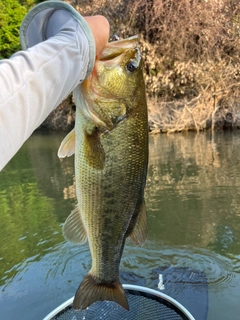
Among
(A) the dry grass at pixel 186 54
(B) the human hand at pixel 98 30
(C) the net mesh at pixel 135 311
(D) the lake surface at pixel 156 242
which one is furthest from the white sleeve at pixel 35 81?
(A) the dry grass at pixel 186 54

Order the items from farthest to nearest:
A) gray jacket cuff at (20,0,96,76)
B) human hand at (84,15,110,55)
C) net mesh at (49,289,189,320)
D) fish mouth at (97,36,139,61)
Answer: net mesh at (49,289,189,320) → fish mouth at (97,36,139,61) → human hand at (84,15,110,55) → gray jacket cuff at (20,0,96,76)

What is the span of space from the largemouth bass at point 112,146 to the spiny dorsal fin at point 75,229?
0.04 meters

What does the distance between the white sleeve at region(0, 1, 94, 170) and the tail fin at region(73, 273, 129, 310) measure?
3.44 ft

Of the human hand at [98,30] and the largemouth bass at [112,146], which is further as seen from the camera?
the largemouth bass at [112,146]

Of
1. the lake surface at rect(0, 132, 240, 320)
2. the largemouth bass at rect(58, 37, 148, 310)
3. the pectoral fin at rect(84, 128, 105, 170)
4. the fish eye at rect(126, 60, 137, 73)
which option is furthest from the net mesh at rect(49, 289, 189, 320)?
the fish eye at rect(126, 60, 137, 73)

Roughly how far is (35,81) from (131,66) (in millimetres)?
645

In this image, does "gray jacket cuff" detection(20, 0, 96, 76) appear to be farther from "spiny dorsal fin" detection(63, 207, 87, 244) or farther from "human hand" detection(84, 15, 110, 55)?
"spiny dorsal fin" detection(63, 207, 87, 244)

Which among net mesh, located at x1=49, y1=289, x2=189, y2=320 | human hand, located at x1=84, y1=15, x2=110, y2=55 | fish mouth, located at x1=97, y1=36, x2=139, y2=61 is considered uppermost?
human hand, located at x1=84, y1=15, x2=110, y2=55

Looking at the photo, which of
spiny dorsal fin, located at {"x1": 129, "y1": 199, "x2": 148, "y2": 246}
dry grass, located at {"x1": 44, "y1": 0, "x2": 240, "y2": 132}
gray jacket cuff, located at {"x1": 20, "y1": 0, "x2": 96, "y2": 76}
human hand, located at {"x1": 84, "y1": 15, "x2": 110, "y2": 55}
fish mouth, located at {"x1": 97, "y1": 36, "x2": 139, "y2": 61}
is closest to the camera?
gray jacket cuff, located at {"x1": 20, "y1": 0, "x2": 96, "y2": 76}

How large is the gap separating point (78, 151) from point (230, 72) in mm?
14510

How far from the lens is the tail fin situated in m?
1.78

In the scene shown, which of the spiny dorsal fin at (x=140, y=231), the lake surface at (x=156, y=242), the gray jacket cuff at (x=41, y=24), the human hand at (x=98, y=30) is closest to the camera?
the gray jacket cuff at (x=41, y=24)

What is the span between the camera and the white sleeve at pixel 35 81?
0.93m

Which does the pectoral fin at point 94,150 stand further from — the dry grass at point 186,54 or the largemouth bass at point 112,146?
the dry grass at point 186,54
